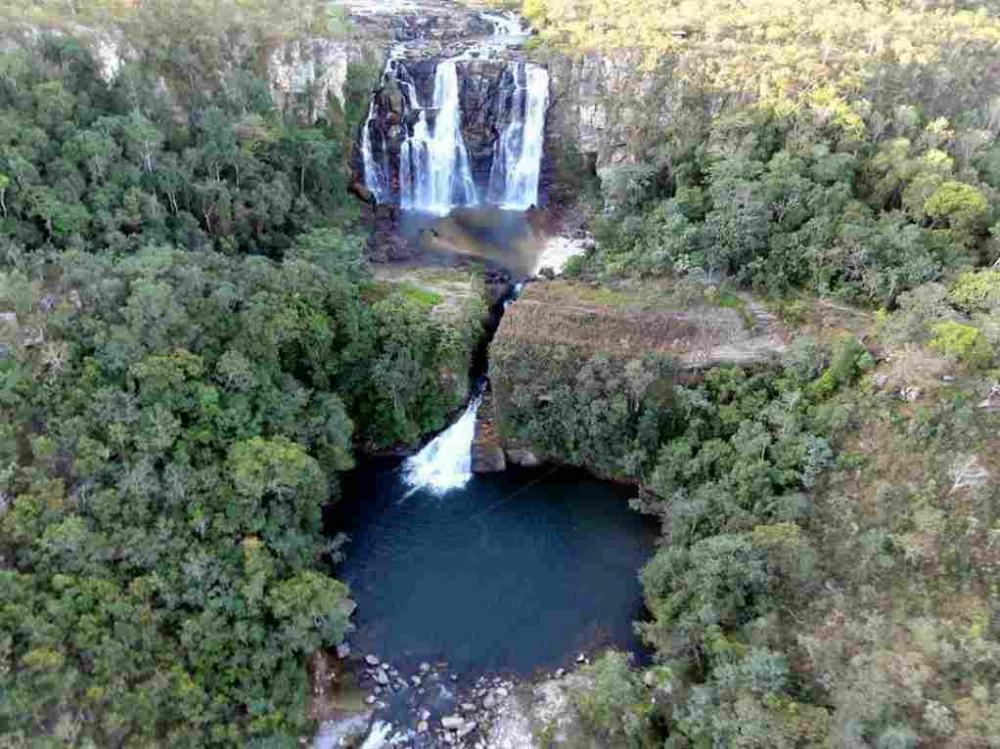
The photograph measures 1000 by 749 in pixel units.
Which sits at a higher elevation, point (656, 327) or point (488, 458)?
point (656, 327)

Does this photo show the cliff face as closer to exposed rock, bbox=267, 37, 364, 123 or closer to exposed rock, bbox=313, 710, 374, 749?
exposed rock, bbox=313, 710, 374, 749

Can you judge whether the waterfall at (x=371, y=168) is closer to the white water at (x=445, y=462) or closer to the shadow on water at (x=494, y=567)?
the white water at (x=445, y=462)

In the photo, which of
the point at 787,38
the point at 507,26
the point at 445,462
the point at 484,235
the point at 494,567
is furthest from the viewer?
the point at 507,26

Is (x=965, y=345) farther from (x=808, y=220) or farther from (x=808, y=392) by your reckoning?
(x=808, y=220)

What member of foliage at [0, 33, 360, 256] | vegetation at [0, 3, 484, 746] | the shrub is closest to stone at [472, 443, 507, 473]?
vegetation at [0, 3, 484, 746]

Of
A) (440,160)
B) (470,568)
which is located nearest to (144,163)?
(440,160)

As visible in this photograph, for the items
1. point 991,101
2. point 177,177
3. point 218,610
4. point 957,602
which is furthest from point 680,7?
point 218,610

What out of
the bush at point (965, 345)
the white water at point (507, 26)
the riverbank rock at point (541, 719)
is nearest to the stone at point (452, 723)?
the riverbank rock at point (541, 719)
